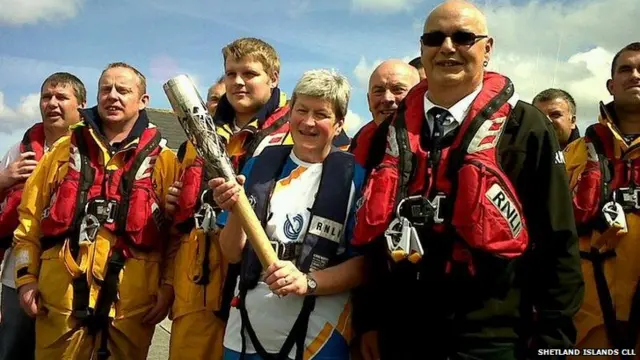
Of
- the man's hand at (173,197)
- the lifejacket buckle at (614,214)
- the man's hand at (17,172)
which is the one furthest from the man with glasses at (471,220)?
the man's hand at (17,172)

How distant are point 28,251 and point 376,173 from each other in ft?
8.81

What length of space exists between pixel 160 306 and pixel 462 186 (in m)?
2.37

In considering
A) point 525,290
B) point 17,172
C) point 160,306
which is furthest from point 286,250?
point 17,172

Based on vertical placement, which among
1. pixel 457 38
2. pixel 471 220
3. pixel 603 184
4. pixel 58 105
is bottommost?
pixel 471 220

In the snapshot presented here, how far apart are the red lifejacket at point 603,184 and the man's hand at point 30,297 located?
357 centimetres

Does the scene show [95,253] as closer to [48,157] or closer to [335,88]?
[48,157]

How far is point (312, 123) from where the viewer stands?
2.78 meters

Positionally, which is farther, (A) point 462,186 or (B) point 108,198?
(B) point 108,198

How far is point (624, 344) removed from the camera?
11.2 ft

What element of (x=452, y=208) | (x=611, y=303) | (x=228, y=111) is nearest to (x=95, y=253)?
(x=228, y=111)

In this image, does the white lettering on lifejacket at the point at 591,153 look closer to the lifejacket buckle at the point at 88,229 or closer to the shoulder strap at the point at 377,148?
the shoulder strap at the point at 377,148

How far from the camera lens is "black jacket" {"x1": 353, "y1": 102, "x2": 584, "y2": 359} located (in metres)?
2.42

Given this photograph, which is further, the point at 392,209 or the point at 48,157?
the point at 48,157

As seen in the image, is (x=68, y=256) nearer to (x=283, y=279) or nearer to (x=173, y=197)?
(x=173, y=197)
